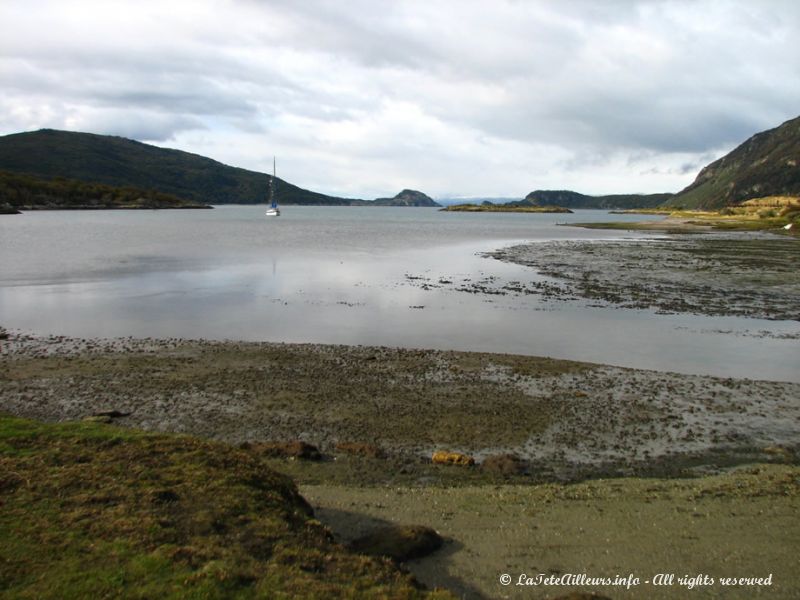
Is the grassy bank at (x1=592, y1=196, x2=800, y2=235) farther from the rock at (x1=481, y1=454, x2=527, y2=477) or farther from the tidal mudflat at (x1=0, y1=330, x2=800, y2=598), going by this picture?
the rock at (x1=481, y1=454, x2=527, y2=477)

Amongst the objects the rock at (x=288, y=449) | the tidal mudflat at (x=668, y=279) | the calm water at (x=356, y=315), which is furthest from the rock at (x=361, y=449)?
the tidal mudflat at (x=668, y=279)

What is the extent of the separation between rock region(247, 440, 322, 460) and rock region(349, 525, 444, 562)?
12.1 ft

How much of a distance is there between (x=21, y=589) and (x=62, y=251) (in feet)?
201

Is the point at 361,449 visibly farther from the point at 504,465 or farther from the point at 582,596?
the point at 582,596

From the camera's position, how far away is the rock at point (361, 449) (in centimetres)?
1255

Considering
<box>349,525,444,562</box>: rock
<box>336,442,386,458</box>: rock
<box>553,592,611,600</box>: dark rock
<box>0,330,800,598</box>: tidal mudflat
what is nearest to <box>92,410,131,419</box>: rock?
<box>0,330,800,598</box>: tidal mudflat

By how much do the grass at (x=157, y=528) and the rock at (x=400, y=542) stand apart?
2.05 feet

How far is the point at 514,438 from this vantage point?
13789 millimetres

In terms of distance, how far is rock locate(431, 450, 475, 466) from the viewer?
40.1 feet

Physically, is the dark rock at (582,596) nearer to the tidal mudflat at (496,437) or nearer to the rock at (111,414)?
the tidal mudflat at (496,437)

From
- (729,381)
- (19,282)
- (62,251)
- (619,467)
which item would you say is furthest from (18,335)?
(62,251)

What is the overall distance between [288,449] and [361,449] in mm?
1567

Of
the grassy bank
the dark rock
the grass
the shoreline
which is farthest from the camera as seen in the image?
the grassy bank

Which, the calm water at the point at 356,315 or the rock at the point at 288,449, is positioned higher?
the calm water at the point at 356,315
